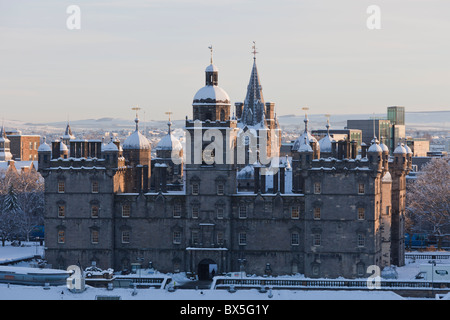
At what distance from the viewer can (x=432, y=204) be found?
154 meters

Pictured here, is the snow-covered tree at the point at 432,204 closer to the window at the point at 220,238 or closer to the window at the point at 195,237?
the window at the point at 220,238


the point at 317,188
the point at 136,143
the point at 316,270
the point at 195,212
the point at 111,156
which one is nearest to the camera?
the point at 317,188

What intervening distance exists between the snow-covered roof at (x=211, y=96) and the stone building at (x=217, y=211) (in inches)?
4.2

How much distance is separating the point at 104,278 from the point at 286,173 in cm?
2706

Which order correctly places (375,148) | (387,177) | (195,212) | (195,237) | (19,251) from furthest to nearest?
(19,251), (387,177), (195,237), (195,212), (375,148)

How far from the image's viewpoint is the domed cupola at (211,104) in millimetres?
118875

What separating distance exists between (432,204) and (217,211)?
45830 mm

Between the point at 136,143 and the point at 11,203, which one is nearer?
the point at 136,143

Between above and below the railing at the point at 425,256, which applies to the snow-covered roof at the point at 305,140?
above

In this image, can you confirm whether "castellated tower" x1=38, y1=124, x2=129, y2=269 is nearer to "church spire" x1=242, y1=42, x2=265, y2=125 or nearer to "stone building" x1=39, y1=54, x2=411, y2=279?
"stone building" x1=39, y1=54, x2=411, y2=279

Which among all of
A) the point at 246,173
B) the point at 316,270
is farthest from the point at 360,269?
the point at 246,173

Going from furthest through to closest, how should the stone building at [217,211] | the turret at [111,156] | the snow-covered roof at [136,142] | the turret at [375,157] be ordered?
the snow-covered roof at [136,142]
the turret at [111,156]
the stone building at [217,211]
the turret at [375,157]

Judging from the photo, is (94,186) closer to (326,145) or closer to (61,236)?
(61,236)

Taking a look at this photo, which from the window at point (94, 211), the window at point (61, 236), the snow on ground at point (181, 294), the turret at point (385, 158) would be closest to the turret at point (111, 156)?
the window at point (94, 211)
